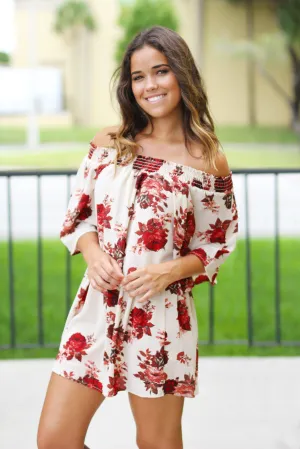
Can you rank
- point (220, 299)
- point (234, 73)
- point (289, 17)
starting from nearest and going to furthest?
point (220, 299), point (289, 17), point (234, 73)

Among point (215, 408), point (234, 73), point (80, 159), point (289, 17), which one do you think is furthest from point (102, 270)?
point (234, 73)

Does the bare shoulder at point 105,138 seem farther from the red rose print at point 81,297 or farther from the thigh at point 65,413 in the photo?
the thigh at point 65,413

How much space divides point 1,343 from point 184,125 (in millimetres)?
3053

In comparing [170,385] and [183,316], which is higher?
[183,316]

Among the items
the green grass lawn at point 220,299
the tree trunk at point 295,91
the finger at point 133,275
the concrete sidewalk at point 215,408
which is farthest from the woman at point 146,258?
the tree trunk at point 295,91

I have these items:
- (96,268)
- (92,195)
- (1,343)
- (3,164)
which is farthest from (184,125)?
(3,164)

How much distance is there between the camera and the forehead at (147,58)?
6.88 ft

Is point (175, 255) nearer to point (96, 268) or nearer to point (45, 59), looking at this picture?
point (96, 268)

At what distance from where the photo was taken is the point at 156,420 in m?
2.10

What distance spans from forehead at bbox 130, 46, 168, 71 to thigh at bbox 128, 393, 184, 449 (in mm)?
809

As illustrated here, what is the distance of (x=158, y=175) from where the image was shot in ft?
6.83

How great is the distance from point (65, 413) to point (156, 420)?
22 centimetres

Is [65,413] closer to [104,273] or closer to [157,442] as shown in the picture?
[157,442]

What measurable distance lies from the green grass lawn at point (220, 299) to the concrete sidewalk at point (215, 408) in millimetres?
604
